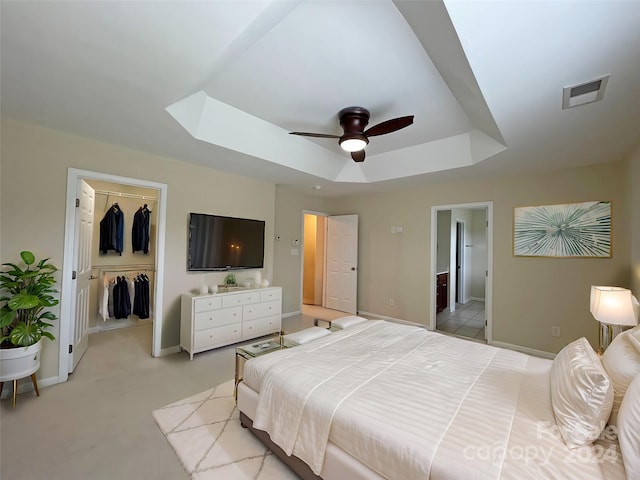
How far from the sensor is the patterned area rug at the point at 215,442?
5.27 feet

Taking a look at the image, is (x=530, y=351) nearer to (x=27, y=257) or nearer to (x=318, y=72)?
(x=318, y=72)

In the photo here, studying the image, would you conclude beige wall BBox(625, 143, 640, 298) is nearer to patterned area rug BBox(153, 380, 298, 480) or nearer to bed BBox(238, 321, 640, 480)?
bed BBox(238, 321, 640, 480)

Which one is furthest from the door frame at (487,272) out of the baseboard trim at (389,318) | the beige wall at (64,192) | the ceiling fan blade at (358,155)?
the beige wall at (64,192)

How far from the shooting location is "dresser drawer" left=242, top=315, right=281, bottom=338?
3699 millimetres

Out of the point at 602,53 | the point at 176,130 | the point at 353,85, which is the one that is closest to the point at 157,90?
the point at 176,130

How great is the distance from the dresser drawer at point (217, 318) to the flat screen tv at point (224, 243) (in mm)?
649

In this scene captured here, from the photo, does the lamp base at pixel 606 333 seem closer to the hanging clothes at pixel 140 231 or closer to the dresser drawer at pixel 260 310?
the dresser drawer at pixel 260 310

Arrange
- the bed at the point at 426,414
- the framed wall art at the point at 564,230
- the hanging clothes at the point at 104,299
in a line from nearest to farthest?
the bed at the point at 426,414
the framed wall art at the point at 564,230
the hanging clothes at the point at 104,299

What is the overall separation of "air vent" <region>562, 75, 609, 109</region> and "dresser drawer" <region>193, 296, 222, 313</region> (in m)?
3.76

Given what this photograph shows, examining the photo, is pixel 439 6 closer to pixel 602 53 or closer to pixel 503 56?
pixel 503 56

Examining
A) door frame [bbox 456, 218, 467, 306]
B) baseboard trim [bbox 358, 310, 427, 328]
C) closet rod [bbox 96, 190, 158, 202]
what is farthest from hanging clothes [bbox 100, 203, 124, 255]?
door frame [bbox 456, 218, 467, 306]

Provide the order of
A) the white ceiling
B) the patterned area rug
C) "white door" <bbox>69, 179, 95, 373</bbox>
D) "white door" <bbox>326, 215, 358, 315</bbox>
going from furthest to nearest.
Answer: "white door" <bbox>326, 215, 358, 315</bbox> < "white door" <bbox>69, 179, 95, 373</bbox> < the patterned area rug < the white ceiling

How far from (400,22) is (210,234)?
10.4 ft

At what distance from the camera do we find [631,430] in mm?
965
